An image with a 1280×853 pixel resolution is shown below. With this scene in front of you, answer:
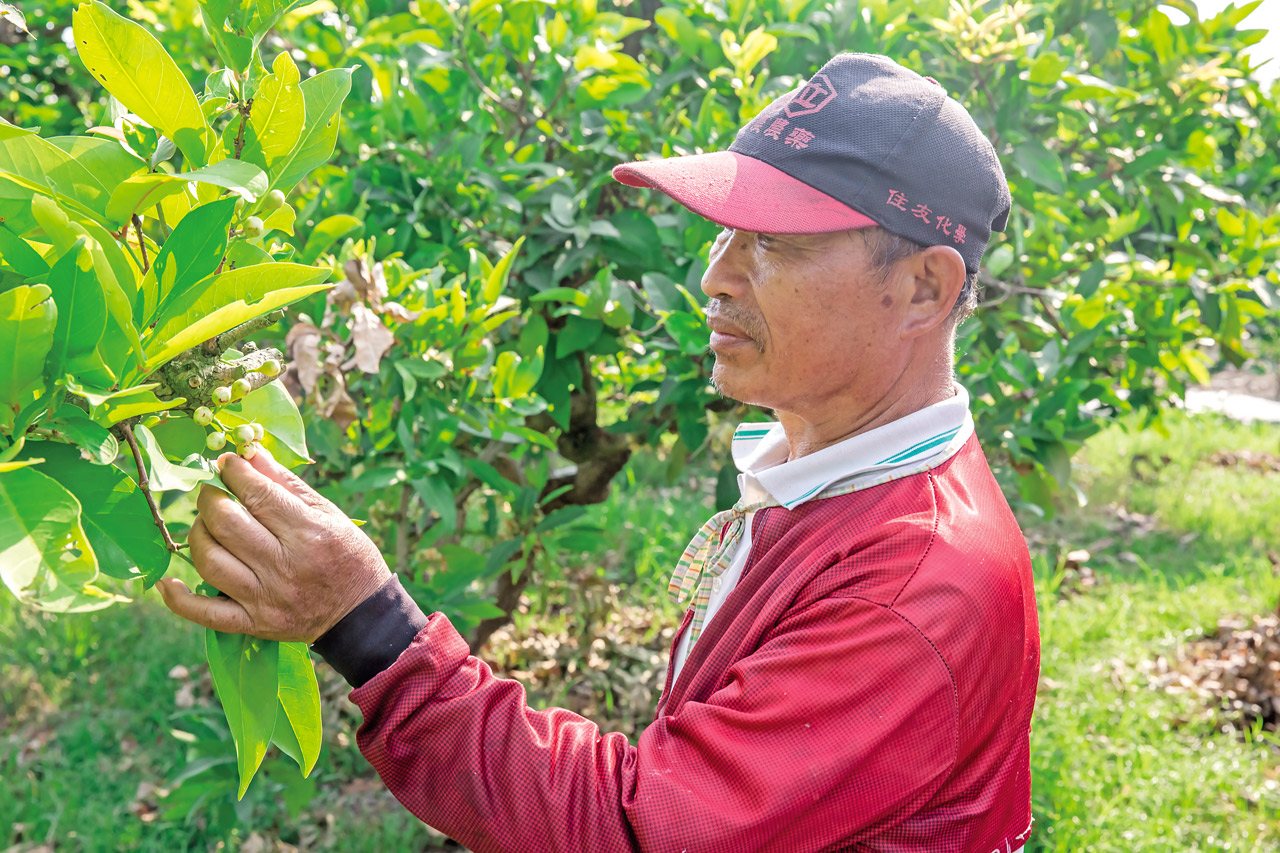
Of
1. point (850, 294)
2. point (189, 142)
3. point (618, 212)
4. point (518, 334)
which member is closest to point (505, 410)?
point (518, 334)

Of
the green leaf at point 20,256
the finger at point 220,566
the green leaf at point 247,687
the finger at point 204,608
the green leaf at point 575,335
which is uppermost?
the green leaf at point 20,256

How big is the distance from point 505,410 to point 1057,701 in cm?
237

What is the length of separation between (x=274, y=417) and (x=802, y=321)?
69cm

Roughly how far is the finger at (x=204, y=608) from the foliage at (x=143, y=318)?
0.03 metres

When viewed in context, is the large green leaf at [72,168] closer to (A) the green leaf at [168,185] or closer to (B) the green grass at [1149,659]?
(A) the green leaf at [168,185]

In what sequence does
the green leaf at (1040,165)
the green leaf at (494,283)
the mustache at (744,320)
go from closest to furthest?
the mustache at (744,320) → the green leaf at (494,283) → the green leaf at (1040,165)

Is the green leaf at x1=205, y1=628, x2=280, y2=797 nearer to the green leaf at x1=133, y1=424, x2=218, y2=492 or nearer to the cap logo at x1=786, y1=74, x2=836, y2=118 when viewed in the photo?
the green leaf at x1=133, y1=424, x2=218, y2=492

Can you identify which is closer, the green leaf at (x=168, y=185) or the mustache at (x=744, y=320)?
the green leaf at (x=168, y=185)

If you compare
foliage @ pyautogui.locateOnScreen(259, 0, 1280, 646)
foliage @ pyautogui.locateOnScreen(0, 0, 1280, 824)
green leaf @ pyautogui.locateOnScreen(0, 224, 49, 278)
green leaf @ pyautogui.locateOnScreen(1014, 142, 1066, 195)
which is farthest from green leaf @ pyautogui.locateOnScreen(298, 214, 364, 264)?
green leaf @ pyautogui.locateOnScreen(1014, 142, 1066, 195)

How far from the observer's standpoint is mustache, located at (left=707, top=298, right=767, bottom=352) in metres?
1.43

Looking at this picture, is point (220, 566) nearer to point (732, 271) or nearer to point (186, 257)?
point (186, 257)

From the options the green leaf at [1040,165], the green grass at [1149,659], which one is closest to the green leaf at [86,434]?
the green leaf at [1040,165]

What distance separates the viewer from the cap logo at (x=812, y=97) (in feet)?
4.61

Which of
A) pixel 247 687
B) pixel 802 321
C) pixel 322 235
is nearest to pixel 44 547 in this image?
pixel 247 687
